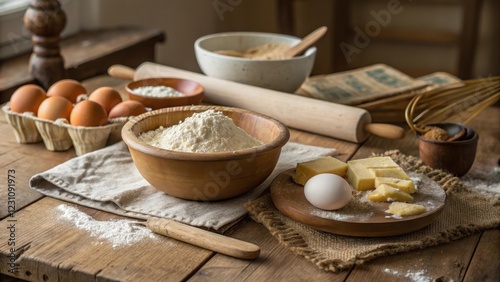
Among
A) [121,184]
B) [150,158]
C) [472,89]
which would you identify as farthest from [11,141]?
[472,89]

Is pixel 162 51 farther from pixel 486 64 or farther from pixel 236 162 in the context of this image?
pixel 236 162

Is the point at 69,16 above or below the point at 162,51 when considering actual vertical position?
above

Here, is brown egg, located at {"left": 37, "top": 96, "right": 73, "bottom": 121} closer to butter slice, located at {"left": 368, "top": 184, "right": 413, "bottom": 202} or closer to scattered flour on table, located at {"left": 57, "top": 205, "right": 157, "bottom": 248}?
scattered flour on table, located at {"left": 57, "top": 205, "right": 157, "bottom": 248}

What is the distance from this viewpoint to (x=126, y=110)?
154 cm

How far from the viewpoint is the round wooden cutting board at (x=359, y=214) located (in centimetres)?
116

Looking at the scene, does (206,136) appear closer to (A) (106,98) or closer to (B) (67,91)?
(A) (106,98)

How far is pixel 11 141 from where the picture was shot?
5.22ft

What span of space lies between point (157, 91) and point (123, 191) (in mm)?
440

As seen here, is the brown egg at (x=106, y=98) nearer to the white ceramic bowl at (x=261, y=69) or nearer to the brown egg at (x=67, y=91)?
the brown egg at (x=67, y=91)

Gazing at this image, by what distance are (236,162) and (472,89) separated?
31.1 inches

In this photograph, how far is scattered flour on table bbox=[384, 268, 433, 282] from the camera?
1075 millimetres

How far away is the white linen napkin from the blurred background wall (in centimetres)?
147

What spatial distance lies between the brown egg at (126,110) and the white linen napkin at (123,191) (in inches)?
2.9

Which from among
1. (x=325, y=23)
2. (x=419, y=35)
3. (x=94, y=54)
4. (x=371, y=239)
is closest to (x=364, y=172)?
(x=371, y=239)
